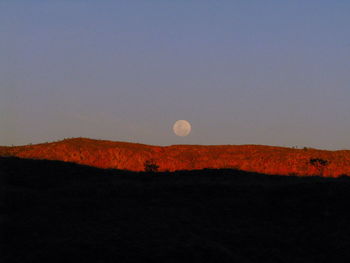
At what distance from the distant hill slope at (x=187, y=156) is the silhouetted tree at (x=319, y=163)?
0.18m

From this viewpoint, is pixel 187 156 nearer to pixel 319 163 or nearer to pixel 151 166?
pixel 151 166

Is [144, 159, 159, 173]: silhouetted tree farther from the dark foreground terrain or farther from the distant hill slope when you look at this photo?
the dark foreground terrain

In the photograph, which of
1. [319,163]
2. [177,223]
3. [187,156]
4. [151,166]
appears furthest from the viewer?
[187,156]

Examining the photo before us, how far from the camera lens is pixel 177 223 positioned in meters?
10.9

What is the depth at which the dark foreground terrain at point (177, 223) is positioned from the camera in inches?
362

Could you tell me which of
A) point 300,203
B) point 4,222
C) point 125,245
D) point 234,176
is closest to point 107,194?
point 4,222

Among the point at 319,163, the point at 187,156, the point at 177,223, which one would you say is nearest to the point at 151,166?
the point at 187,156

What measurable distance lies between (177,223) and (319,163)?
21363 mm

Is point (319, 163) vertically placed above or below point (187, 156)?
below

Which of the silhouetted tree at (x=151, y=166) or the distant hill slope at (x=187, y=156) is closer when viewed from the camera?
the silhouetted tree at (x=151, y=166)

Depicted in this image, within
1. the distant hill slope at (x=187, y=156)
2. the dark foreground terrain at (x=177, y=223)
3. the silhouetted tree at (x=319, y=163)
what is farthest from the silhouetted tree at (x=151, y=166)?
the dark foreground terrain at (x=177, y=223)

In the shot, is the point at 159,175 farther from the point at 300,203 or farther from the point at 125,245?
the point at 125,245

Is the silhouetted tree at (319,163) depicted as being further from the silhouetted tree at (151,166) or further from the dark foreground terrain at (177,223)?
the dark foreground terrain at (177,223)

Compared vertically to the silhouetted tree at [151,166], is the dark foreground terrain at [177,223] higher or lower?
lower
